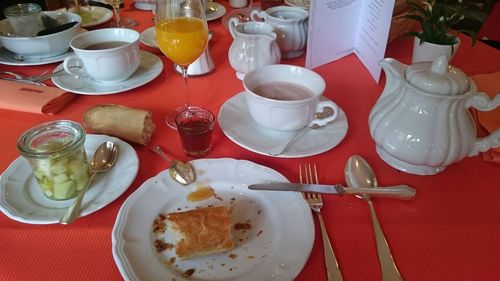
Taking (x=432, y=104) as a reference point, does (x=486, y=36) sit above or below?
Result: below

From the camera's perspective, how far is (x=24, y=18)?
1.06 meters

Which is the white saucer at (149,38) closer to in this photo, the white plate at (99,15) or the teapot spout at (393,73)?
the white plate at (99,15)

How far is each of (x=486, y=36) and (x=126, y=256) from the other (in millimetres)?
1673

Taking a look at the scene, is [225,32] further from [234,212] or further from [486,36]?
[486,36]

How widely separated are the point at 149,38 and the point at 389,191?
91cm

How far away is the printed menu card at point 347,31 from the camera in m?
0.95

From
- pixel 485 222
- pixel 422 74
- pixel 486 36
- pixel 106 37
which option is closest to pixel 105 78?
pixel 106 37

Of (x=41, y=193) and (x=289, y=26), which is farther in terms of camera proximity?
(x=289, y=26)

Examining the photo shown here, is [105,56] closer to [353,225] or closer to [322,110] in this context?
[322,110]

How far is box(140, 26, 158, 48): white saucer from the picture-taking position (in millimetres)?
1170

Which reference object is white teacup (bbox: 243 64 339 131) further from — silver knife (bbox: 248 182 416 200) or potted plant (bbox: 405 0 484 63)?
potted plant (bbox: 405 0 484 63)

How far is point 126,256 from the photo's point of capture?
0.51 metres

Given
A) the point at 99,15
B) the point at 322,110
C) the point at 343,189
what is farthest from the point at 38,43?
the point at 343,189

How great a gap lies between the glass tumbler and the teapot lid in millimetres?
1038
